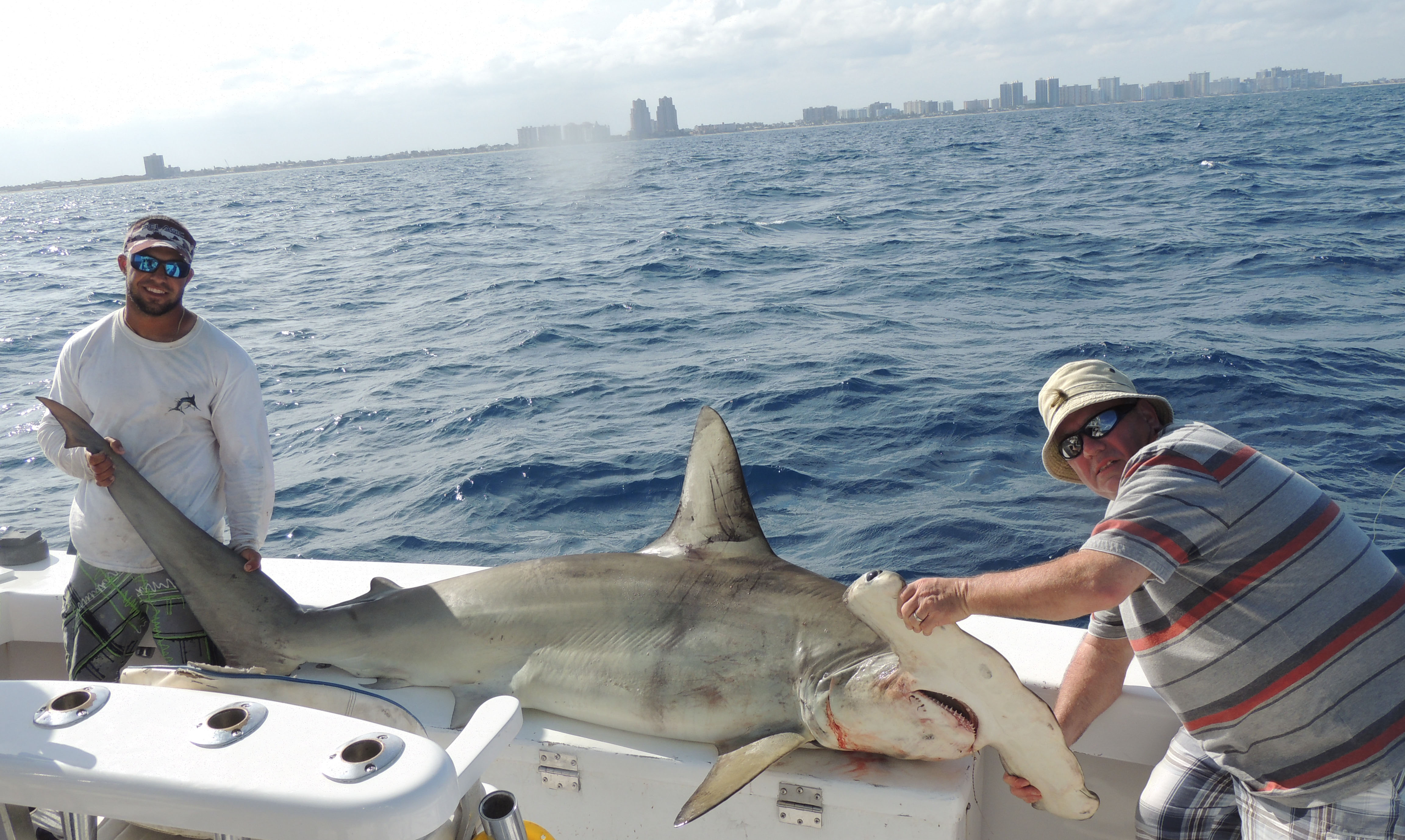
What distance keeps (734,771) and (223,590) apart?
6.10ft

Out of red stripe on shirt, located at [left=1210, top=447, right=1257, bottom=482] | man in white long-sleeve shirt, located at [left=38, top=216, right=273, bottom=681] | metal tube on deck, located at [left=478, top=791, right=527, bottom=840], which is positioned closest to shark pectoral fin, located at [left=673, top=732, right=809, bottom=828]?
metal tube on deck, located at [left=478, top=791, right=527, bottom=840]

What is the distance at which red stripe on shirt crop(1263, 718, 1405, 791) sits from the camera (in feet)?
7.56

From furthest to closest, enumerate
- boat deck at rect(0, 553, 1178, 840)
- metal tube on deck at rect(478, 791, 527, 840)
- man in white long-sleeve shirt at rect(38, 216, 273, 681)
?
1. man in white long-sleeve shirt at rect(38, 216, 273, 681)
2. boat deck at rect(0, 553, 1178, 840)
3. metal tube on deck at rect(478, 791, 527, 840)

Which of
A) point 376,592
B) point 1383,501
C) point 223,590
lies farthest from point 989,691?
point 1383,501

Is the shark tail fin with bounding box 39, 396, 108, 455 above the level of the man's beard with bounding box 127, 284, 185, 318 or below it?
below

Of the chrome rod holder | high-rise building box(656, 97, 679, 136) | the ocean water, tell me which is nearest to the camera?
the chrome rod holder

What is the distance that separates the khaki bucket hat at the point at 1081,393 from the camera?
2635mm

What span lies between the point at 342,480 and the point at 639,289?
891 cm

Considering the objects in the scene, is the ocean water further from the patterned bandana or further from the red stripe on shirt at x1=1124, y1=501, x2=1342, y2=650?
the patterned bandana

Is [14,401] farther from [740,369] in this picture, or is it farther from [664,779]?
[664,779]

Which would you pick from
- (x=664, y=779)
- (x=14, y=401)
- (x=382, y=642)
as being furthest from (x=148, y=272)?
(x=14, y=401)

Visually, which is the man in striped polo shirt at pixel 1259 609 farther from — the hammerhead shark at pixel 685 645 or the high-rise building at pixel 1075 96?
the high-rise building at pixel 1075 96

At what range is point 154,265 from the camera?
3221 mm

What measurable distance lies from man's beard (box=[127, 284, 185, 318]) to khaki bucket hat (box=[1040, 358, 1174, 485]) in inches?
104
